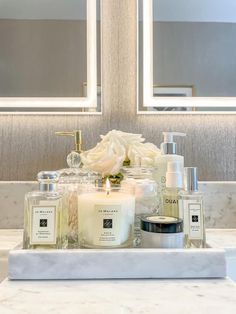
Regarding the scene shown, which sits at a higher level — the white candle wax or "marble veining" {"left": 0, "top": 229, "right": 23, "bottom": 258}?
the white candle wax

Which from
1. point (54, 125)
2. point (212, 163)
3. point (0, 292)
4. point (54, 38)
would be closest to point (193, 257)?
point (0, 292)

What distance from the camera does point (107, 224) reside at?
1.73 ft

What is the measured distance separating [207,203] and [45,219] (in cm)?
46

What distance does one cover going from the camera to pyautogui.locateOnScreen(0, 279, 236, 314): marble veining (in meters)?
0.41

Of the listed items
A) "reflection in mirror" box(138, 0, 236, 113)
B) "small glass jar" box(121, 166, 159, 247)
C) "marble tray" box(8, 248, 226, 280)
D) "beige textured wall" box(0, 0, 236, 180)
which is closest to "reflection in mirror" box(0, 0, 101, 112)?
"beige textured wall" box(0, 0, 236, 180)

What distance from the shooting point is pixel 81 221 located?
0.56m

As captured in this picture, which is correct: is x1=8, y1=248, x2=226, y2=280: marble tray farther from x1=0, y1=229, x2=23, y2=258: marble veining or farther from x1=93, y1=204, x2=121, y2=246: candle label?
x1=0, y1=229, x2=23, y2=258: marble veining

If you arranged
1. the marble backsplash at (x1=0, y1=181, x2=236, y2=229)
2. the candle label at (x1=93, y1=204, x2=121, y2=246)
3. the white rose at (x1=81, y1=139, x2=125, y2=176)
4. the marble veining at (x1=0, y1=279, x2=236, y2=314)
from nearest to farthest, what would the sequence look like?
the marble veining at (x1=0, y1=279, x2=236, y2=314)
the candle label at (x1=93, y1=204, x2=121, y2=246)
the white rose at (x1=81, y1=139, x2=125, y2=176)
the marble backsplash at (x1=0, y1=181, x2=236, y2=229)

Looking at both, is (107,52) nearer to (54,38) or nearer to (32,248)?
(54,38)

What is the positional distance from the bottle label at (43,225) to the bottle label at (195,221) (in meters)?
0.24

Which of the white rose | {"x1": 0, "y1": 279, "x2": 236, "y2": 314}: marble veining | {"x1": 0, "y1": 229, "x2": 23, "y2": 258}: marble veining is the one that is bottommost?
{"x1": 0, "y1": 279, "x2": 236, "y2": 314}: marble veining

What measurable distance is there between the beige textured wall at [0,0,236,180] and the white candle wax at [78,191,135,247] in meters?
0.38

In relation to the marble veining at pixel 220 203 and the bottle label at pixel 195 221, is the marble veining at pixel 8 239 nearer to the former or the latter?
the bottle label at pixel 195 221

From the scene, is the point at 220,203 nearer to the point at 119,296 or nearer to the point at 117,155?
the point at 117,155
